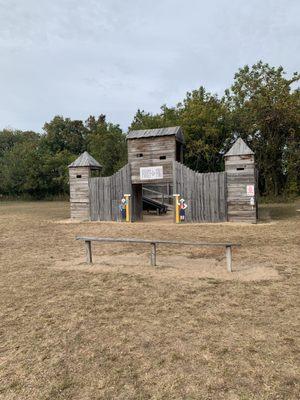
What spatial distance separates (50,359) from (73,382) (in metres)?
0.56

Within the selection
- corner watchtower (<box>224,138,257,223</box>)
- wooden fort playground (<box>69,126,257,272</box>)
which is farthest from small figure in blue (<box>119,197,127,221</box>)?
corner watchtower (<box>224,138,257,223</box>)

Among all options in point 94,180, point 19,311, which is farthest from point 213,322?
point 94,180

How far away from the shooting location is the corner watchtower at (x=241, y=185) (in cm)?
1652

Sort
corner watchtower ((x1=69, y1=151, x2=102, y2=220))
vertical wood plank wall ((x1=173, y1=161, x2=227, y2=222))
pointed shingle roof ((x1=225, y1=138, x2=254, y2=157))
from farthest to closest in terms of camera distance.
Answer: corner watchtower ((x1=69, y1=151, x2=102, y2=220)) < vertical wood plank wall ((x1=173, y1=161, x2=227, y2=222)) < pointed shingle roof ((x1=225, y1=138, x2=254, y2=157))

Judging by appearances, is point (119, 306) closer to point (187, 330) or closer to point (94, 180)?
point (187, 330)

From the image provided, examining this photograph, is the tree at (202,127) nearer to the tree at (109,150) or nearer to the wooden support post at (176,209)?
the tree at (109,150)

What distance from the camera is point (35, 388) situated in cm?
317

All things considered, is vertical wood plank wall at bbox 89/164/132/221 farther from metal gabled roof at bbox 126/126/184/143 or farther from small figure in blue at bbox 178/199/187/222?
small figure in blue at bbox 178/199/187/222

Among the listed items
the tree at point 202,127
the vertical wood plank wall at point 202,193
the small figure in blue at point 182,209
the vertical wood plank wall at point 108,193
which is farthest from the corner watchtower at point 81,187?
the tree at point 202,127

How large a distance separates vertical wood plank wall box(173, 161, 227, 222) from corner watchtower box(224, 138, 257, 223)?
0.34 m

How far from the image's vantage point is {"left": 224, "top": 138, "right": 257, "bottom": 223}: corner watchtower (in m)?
16.5

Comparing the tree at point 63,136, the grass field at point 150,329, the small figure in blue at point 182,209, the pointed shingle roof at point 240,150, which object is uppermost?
the tree at point 63,136

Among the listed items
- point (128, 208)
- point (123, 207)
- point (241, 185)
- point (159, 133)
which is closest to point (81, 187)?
point (123, 207)

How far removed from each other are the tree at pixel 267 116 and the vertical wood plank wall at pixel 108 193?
1801 centimetres
